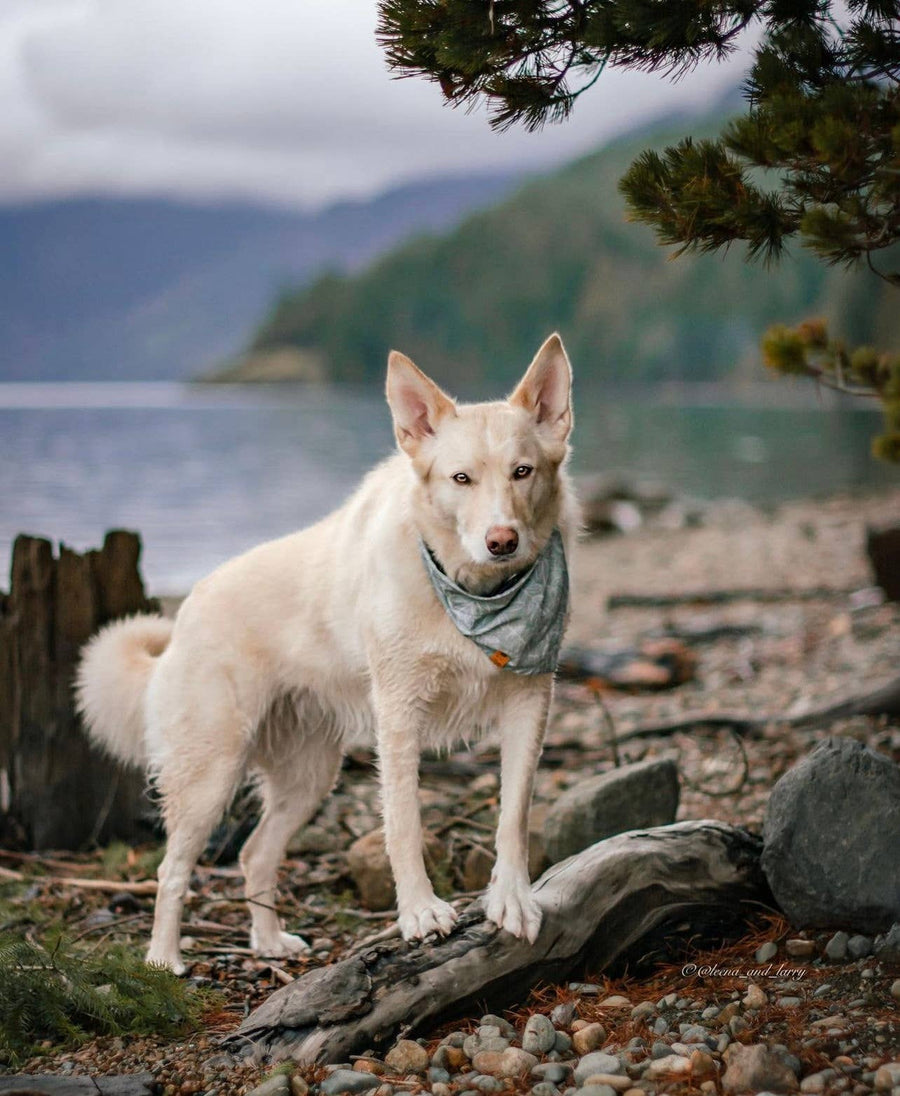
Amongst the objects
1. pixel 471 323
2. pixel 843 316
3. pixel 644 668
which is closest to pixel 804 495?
pixel 644 668

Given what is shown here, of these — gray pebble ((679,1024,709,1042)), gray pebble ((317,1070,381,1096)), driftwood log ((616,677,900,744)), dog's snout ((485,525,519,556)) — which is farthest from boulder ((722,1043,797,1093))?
driftwood log ((616,677,900,744))

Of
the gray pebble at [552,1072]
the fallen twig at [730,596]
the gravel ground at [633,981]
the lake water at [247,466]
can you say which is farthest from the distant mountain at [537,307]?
the gray pebble at [552,1072]

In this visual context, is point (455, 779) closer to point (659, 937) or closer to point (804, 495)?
point (659, 937)

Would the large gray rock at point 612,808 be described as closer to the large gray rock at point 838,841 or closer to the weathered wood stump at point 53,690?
the large gray rock at point 838,841

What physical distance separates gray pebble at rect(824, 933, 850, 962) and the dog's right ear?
7.60 feet

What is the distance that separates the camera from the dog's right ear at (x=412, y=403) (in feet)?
13.8

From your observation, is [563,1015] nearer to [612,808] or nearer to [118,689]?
[612,808]

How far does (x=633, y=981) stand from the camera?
410 centimetres

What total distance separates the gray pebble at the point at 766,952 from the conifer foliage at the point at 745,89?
2440 mm

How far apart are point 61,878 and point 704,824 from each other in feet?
10.9

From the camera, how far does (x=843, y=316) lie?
318 ft

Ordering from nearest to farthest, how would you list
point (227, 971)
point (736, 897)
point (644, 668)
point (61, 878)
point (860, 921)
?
1. point (860, 921)
2. point (736, 897)
3. point (227, 971)
4. point (61, 878)
5. point (644, 668)

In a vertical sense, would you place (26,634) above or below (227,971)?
above

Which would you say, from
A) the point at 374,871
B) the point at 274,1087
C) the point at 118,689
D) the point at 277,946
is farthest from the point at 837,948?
the point at 118,689
